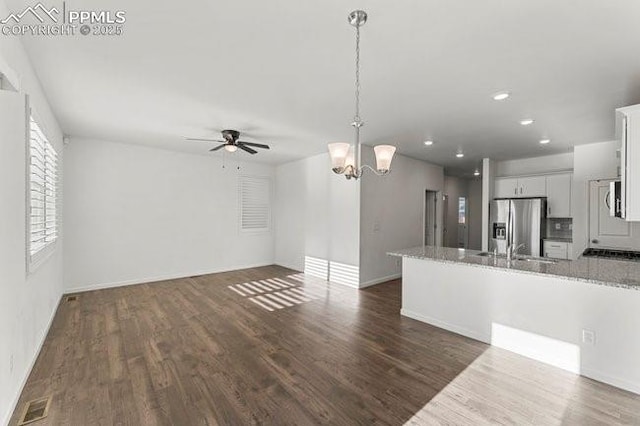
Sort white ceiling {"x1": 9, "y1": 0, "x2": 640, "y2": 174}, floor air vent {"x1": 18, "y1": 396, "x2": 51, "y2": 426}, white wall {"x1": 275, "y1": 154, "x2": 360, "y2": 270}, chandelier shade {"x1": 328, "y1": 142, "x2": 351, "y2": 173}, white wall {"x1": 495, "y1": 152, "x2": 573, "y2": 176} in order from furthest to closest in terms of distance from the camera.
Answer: white wall {"x1": 495, "y1": 152, "x2": 573, "y2": 176} < white wall {"x1": 275, "y1": 154, "x2": 360, "y2": 270} < chandelier shade {"x1": 328, "y1": 142, "x2": 351, "y2": 173} < floor air vent {"x1": 18, "y1": 396, "x2": 51, "y2": 426} < white ceiling {"x1": 9, "y1": 0, "x2": 640, "y2": 174}

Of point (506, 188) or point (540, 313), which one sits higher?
point (506, 188)

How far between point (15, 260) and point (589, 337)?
16.0ft

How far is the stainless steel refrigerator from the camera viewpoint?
18.4 ft

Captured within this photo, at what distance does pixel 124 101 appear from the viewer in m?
3.35

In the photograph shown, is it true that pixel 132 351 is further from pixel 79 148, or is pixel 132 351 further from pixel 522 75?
pixel 522 75

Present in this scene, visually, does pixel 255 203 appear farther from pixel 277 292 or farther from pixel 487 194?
pixel 487 194

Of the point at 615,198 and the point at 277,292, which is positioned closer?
the point at 615,198

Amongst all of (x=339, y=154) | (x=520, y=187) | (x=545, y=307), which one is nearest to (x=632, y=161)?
(x=545, y=307)

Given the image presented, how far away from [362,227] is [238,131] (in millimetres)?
2768

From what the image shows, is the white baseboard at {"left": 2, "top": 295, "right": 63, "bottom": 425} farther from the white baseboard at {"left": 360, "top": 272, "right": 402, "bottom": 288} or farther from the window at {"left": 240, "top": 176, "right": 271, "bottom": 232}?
the white baseboard at {"left": 360, "top": 272, "right": 402, "bottom": 288}

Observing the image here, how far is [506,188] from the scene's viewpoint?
6.30m

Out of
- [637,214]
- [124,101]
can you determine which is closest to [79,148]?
[124,101]

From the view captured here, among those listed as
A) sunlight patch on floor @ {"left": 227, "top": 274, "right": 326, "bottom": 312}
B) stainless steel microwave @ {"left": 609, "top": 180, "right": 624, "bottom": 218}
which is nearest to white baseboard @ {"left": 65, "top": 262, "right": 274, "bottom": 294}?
sunlight patch on floor @ {"left": 227, "top": 274, "right": 326, "bottom": 312}

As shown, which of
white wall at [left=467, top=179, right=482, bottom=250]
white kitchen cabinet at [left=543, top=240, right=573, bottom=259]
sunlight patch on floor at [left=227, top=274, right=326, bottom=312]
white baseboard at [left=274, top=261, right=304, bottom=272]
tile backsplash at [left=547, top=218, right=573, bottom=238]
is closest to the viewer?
sunlight patch on floor at [left=227, top=274, right=326, bottom=312]
